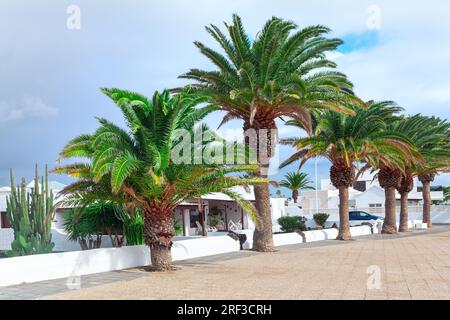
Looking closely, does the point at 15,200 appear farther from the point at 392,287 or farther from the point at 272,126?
the point at 392,287

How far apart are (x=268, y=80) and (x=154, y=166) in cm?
736

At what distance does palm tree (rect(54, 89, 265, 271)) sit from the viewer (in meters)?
13.4

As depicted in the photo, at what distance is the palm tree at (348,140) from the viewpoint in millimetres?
24797

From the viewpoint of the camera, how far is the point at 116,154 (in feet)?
42.5

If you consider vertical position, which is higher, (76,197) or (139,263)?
(76,197)

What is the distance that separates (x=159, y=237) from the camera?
556 inches

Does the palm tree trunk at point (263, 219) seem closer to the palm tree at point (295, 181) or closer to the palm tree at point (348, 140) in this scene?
the palm tree at point (348, 140)

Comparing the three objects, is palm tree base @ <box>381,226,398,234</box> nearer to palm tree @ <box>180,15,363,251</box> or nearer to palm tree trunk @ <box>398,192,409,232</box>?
palm tree trunk @ <box>398,192,409,232</box>

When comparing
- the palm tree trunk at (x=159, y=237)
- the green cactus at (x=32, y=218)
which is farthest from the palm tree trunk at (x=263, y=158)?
the green cactus at (x=32, y=218)

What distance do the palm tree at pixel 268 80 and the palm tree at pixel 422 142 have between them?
1226 centimetres

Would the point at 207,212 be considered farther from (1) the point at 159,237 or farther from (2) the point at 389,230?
(1) the point at 159,237

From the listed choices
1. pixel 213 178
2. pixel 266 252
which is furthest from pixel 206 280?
pixel 266 252

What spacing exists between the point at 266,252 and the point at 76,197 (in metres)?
8.31

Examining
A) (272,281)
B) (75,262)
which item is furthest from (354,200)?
(75,262)
